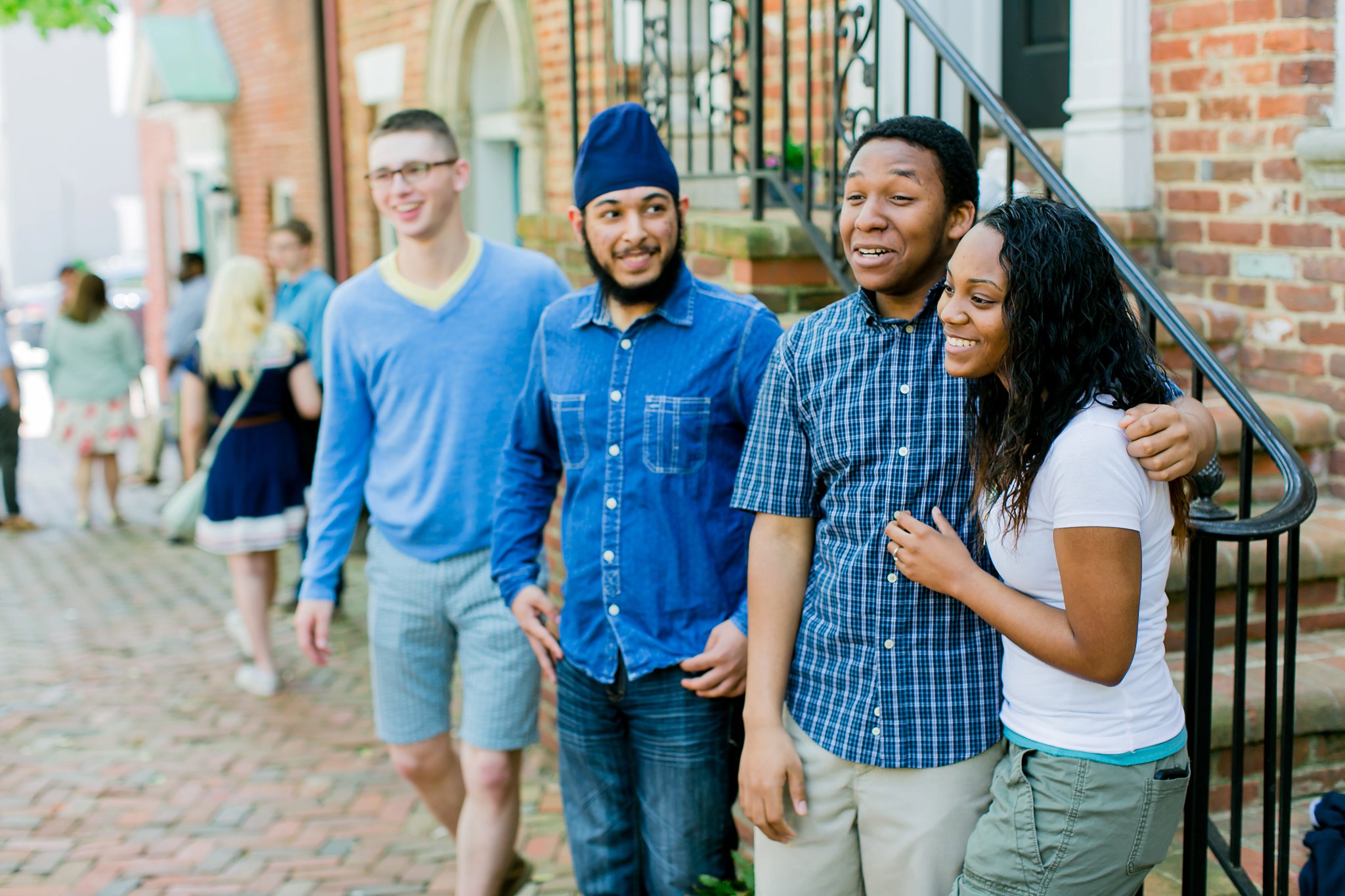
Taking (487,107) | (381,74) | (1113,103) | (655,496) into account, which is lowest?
(655,496)

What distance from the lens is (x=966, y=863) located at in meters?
2.07

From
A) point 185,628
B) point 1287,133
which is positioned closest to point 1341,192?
point 1287,133

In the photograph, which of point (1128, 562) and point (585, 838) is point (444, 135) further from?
point (1128, 562)

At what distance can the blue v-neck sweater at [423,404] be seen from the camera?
3.32m

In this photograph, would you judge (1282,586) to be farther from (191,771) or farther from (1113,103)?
(191,771)

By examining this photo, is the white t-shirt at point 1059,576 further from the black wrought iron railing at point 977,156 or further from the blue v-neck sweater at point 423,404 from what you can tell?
the blue v-neck sweater at point 423,404

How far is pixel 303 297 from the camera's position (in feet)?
21.2

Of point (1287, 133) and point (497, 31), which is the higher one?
point (497, 31)

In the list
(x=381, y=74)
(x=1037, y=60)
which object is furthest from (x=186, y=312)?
(x=1037, y=60)

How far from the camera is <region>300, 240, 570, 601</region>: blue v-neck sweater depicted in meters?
3.32

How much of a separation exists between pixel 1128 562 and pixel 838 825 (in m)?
0.71

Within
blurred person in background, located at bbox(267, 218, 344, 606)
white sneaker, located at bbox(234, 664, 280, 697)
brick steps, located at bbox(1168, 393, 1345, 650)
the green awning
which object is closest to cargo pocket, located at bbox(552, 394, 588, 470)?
brick steps, located at bbox(1168, 393, 1345, 650)

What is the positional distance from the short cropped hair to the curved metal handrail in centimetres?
125

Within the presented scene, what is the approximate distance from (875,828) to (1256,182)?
9.47 ft
